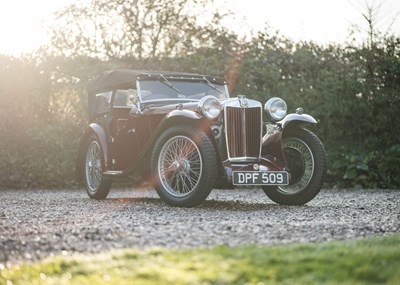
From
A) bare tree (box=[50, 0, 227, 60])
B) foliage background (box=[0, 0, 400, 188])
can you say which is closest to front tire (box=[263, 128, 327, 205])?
foliage background (box=[0, 0, 400, 188])

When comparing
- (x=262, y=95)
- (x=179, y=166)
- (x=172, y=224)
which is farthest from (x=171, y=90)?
(x=262, y=95)

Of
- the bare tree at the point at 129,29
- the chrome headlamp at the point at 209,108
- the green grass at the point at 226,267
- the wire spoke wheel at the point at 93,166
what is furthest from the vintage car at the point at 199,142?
the bare tree at the point at 129,29

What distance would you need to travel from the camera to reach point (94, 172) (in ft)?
31.0

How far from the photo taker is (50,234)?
5.00 metres

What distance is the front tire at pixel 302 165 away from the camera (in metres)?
7.64

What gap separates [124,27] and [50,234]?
31.7 ft

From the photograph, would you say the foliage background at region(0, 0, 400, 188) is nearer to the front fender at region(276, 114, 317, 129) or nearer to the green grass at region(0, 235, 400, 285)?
the front fender at region(276, 114, 317, 129)

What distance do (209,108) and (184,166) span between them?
2.16 feet

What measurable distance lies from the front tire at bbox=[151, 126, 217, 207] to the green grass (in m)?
2.81

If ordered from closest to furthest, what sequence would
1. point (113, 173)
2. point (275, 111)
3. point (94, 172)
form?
point (275, 111) < point (113, 173) < point (94, 172)

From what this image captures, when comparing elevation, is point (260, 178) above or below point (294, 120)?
below

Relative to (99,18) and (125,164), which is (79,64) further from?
(125,164)

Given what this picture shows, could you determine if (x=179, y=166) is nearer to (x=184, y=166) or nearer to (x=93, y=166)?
(x=184, y=166)

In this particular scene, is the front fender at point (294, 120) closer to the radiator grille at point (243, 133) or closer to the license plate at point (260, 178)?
the radiator grille at point (243, 133)
